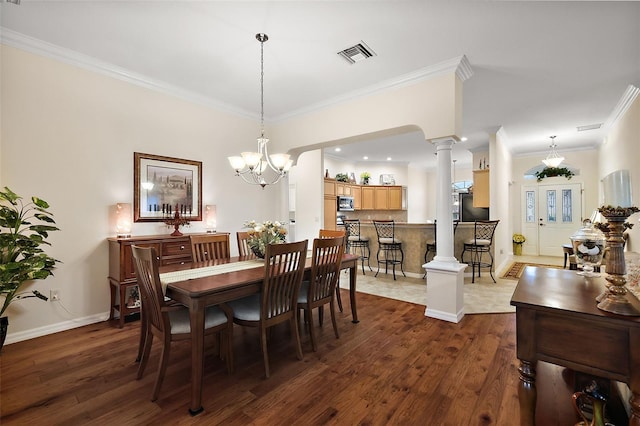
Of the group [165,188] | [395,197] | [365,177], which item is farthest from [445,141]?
[395,197]

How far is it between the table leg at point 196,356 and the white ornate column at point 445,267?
2585 mm

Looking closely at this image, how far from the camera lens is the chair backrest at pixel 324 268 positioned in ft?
8.50

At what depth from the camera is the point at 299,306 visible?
8.74 ft

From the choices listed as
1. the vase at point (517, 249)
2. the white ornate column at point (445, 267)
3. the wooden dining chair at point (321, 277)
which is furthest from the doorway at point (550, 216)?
the wooden dining chair at point (321, 277)

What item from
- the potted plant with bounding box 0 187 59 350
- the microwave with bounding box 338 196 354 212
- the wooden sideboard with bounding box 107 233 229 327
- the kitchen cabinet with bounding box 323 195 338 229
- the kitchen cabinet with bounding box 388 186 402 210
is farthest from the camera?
the kitchen cabinet with bounding box 388 186 402 210

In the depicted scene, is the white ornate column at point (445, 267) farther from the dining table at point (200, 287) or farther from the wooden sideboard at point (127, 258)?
the wooden sideboard at point (127, 258)

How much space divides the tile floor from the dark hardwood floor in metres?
0.85

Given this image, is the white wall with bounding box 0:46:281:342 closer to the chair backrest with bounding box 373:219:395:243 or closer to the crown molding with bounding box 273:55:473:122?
the crown molding with bounding box 273:55:473:122

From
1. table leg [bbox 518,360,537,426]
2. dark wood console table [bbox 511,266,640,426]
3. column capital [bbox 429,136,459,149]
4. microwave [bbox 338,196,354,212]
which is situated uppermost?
column capital [bbox 429,136,459,149]

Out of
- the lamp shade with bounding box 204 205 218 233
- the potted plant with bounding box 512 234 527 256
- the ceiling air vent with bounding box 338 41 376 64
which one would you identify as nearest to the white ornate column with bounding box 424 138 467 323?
the ceiling air vent with bounding box 338 41 376 64

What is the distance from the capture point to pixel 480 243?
513 cm

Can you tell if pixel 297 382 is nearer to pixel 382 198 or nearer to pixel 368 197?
pixel 368 197

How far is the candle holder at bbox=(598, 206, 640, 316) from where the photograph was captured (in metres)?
1.17

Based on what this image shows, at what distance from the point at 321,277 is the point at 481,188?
5.54m
